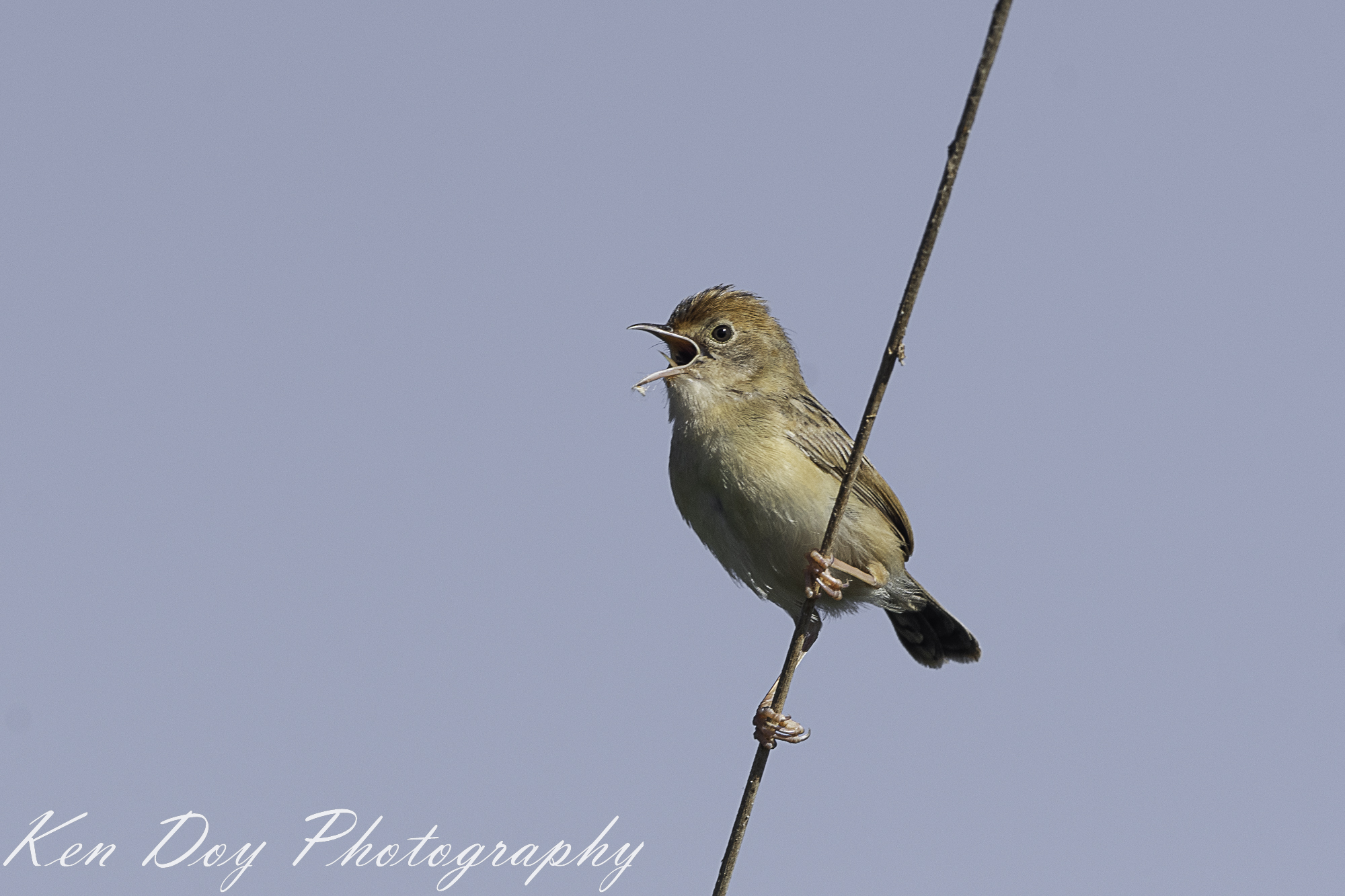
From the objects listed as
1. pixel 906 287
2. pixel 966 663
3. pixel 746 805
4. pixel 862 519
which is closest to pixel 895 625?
pixel 966 663

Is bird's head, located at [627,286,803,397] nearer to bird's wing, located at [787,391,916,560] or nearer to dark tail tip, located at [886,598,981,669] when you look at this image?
bird's wing, located at [787,391,916,560]

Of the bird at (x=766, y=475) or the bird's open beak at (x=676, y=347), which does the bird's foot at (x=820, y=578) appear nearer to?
the bird at (x=766, y=475)

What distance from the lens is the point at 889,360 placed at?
387 centimetres

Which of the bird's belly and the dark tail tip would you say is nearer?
the bird's belly

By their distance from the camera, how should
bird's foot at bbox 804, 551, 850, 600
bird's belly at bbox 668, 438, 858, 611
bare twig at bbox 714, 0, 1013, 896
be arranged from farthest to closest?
bird's belly at bbox 668, 438, 858, 611 → bird's foot at bbox 804, 551, 850, 600 → bare twig at bbox 714, 0, 1013, 896

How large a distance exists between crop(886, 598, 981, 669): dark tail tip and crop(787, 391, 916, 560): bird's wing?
60cm

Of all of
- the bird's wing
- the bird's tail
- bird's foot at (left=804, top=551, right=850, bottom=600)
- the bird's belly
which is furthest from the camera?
the bird's tail

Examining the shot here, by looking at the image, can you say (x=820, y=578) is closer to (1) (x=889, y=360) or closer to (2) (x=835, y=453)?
(2) (x=835, y=453)

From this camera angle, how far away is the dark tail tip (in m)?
8.12

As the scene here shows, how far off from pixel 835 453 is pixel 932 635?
1.77m

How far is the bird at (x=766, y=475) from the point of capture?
661 cm

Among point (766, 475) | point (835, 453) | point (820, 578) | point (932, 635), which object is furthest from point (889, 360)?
point (932, 635)

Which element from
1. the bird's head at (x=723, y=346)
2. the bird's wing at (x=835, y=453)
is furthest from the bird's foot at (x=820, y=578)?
the bird's head at (x=723, y=346)

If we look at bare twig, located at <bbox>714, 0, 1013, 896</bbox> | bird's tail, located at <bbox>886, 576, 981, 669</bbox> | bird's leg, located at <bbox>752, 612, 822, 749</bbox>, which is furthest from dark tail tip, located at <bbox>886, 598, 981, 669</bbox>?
Answer: bare twig, located at <bbox>714, 0, 1013, 896</bbox>
